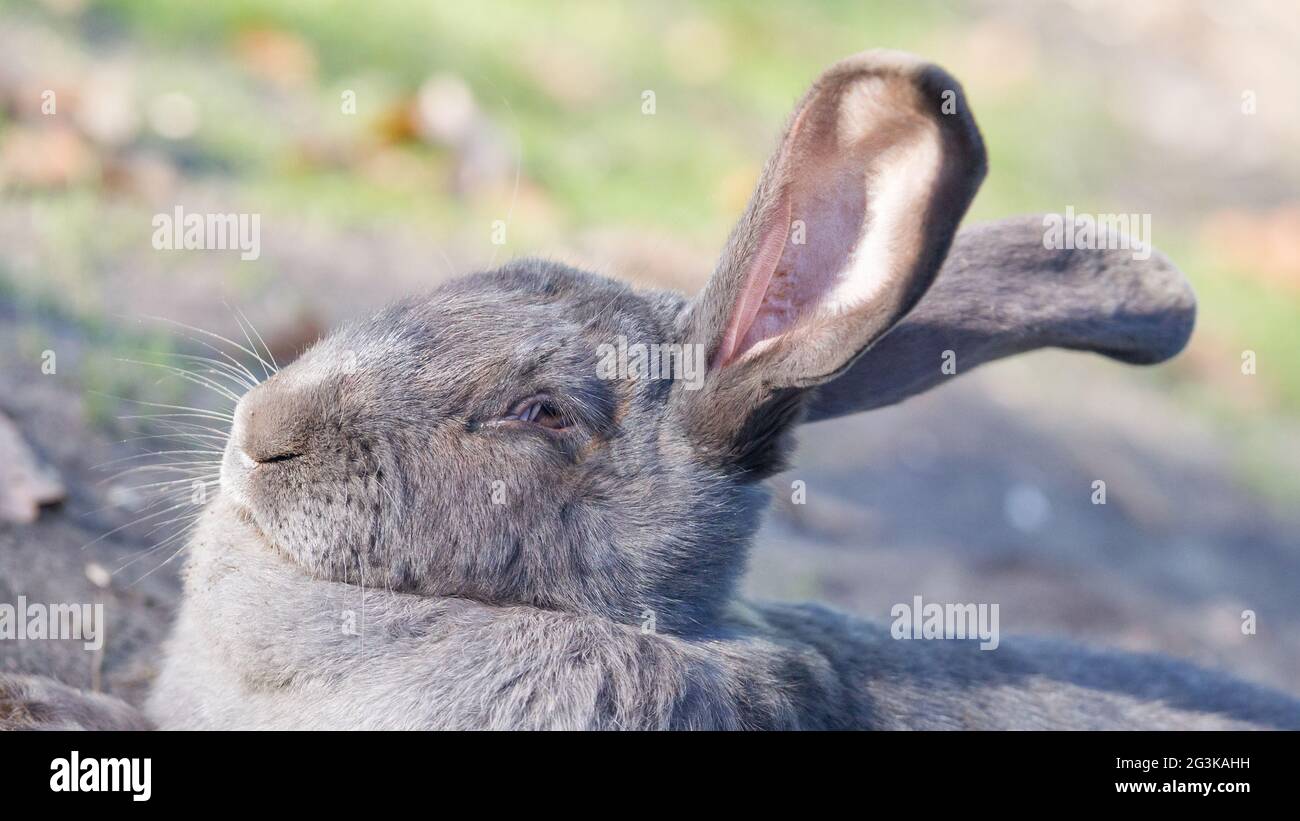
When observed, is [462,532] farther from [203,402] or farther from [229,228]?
[229,228]

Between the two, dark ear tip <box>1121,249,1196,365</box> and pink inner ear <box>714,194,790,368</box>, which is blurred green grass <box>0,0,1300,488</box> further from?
pink inner ear <box>714,194,790,368</box>

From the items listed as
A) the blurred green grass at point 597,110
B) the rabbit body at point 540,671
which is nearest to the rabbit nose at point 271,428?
the rabbit body at point 540,671

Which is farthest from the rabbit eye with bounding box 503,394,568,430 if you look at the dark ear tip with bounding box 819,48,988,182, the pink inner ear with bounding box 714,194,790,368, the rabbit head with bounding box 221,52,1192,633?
the dark ear tip with bounding box 819,48,988,182

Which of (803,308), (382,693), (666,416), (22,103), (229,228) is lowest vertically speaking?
(382,693)

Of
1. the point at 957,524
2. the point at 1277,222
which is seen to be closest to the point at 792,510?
the point at 957,524

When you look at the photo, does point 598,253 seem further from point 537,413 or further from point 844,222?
point 844,222
